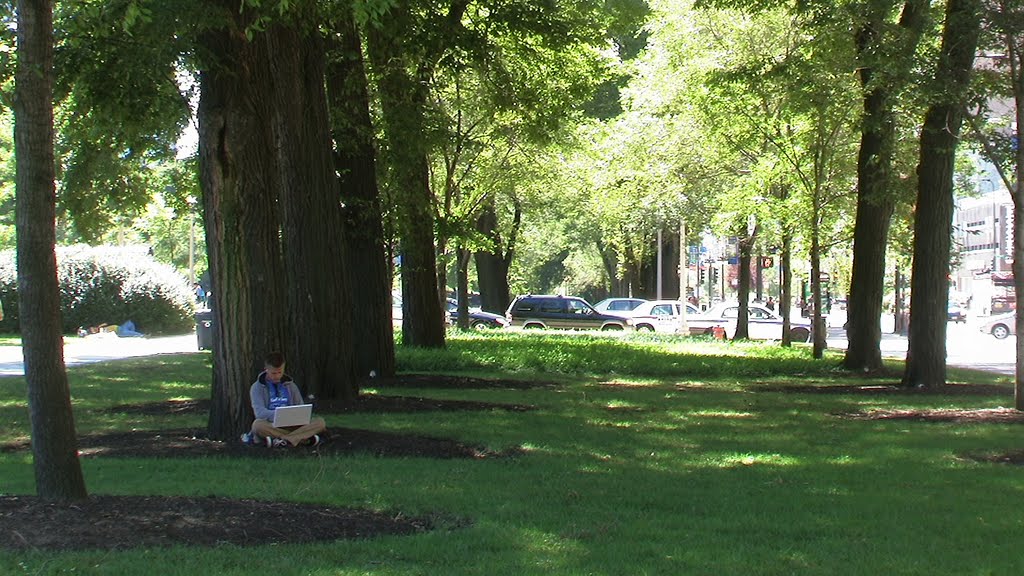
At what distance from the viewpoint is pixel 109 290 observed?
138 feet

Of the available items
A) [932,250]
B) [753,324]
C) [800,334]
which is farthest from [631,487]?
[753,324]

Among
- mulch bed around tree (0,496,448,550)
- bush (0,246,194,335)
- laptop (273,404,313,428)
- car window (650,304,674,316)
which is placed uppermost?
bush (0,246,194,335)

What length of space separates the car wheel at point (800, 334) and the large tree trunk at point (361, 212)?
25695 millimetres

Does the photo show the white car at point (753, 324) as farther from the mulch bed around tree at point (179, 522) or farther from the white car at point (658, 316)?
the mulch bed around tree at point (179, 522)

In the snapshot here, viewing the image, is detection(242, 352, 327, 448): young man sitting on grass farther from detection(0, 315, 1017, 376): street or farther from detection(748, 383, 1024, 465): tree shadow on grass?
detection(0, 315, 1017, 376): street

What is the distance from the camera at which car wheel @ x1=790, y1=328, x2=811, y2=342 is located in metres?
41.9

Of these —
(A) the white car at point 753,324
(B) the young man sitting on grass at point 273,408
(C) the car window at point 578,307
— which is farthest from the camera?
(C) the car window at point 578,307

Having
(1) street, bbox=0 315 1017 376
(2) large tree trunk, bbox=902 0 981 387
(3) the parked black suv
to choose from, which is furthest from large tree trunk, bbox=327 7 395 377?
(3) the parked black suv

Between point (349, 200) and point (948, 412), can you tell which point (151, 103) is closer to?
point (349, 200)

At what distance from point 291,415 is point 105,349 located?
951 inches

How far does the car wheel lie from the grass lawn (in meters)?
24.1

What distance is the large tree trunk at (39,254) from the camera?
6938mm

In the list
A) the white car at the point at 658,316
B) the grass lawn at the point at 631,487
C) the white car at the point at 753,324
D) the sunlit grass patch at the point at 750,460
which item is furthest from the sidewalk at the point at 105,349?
the white car at the point at 753,324

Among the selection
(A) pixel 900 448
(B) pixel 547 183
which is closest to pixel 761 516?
(A) pixel 900 448
